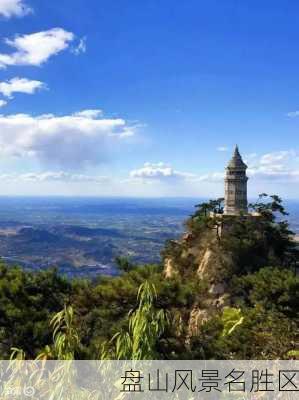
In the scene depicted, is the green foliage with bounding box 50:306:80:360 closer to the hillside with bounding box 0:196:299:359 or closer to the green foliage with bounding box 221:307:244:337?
the hillside with bounding box 0:196:299:359

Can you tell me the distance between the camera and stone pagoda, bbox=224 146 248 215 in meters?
35.2

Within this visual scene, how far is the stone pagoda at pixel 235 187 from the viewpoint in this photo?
116 feet

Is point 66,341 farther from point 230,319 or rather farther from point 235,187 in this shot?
point 235,187

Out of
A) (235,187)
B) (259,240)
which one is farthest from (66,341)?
(235,187)

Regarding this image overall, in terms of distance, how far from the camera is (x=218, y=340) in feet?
62.6

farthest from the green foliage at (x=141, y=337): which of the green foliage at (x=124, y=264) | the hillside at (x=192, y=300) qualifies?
the green foliage at (x=124, y=264)

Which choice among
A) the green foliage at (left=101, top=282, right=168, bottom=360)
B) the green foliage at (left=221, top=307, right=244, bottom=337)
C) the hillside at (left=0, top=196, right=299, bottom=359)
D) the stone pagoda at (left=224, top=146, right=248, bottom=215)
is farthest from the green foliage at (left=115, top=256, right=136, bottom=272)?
the green foliage at (left=101, top=282, right=168, bottom=360)

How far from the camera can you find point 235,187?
35.6 metres

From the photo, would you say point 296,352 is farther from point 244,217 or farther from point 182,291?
point 244,217

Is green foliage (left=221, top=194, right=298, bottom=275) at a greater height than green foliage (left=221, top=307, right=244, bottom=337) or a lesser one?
greater

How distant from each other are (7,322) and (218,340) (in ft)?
32.2

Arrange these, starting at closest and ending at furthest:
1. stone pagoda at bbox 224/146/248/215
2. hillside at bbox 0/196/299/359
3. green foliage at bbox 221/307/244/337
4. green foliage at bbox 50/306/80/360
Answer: green foliage at bbox 50/306/80/360
hillside at bbox 0/196/299/359
green foliage at bbox 221/307/244/337
stone pagoda at bbox 224/146/248/215

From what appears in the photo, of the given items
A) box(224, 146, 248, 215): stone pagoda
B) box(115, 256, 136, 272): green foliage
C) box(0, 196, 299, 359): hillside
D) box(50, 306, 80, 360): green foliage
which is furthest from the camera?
box(224, 146, 248, 215): stone pagoda

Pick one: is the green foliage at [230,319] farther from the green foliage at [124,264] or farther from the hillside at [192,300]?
the green foliage at [124,264]
